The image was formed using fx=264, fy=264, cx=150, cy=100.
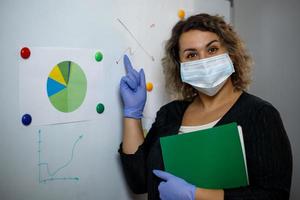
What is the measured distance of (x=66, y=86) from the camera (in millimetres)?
828

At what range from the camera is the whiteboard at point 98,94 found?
73cm

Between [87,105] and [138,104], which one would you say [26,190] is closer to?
[87,105]

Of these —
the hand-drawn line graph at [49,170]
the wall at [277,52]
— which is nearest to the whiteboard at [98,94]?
the hand-drawn line graph at [49,170]

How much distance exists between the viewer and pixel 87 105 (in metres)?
0.88

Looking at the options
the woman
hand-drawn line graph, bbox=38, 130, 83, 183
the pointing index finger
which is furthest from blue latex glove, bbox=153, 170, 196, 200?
the pointing index finger

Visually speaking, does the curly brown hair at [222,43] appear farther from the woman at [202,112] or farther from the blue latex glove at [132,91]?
the blue latex glove at [132,91]

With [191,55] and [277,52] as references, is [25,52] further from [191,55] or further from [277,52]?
[277,52]

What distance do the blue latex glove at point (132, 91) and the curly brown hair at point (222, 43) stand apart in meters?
0.15

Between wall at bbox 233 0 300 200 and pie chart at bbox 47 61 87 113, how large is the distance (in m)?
1.07

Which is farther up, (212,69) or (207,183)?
(212,69)

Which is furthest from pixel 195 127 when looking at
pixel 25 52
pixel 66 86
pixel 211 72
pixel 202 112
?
pixel 25 52

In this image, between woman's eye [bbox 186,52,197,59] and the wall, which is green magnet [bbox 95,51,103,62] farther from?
the wall

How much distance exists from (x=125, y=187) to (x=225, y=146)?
434 mm

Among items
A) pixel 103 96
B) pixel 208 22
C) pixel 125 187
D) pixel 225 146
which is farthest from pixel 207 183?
pixel 208 22
